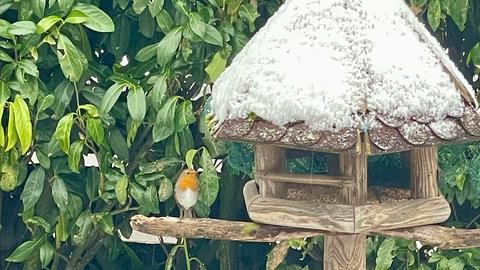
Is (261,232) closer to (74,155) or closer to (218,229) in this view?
(218,229)

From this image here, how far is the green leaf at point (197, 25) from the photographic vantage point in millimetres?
2168

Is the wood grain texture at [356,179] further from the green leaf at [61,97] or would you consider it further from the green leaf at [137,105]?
the green leaf at [61,97]

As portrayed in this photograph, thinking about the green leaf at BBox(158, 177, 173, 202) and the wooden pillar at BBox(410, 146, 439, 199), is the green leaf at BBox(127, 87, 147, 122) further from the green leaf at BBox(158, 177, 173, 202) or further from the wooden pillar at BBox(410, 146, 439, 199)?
the wooden pillar at BBox(410, 146, 439, 199)

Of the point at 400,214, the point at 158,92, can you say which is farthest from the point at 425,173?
the point at 158,92

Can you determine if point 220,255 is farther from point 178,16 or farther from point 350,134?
point 350,134

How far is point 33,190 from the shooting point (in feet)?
7.67

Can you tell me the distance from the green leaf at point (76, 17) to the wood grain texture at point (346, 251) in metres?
0.79

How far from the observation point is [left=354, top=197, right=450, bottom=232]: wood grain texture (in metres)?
1.72

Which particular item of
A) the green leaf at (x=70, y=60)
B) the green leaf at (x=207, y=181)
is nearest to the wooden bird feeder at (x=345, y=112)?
the green leaf at (x=207, y=181)

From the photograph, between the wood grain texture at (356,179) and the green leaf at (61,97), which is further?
the green leaf at (61,97)

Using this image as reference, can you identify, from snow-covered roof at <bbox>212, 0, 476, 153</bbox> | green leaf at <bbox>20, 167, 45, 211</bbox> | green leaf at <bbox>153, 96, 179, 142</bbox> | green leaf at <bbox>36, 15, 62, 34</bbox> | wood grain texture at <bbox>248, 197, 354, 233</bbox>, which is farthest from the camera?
green leaf at <bbox>20, 167, 45, 211</bbox>

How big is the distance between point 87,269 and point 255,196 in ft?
3.75

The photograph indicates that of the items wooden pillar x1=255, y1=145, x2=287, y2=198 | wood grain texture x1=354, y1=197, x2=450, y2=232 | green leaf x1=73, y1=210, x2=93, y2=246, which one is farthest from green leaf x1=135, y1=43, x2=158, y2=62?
wood grain texture x1=354, y1=197, x2=450, y2=232

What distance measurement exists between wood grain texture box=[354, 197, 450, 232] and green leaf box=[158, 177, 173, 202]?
708mm
